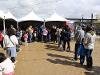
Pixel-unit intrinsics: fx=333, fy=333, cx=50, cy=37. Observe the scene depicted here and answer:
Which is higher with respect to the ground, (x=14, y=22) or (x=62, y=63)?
(x=14, y=22)

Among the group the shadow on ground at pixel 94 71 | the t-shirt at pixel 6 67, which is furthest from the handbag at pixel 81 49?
the t-shirt at pixel 6 67

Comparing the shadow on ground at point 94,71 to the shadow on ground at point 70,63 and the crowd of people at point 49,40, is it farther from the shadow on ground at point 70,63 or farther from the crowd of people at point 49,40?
the crowd of people at point 49,40

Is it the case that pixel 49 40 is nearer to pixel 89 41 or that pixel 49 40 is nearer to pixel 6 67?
pixel 89 41

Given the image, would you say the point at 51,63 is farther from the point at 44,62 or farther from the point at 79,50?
the point at 79,50

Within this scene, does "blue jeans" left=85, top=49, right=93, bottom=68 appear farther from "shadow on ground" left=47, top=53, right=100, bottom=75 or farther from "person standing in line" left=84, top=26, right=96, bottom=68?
"shadow on ground" left=47, top=53, right=100, bottom=75

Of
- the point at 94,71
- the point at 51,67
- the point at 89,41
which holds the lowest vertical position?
the point at 94,71

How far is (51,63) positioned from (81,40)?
184 cm

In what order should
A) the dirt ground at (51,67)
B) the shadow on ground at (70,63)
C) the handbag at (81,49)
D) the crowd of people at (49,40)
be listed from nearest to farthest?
1. the crowd of people at (49,40)
2. the dirt ground at (51,67)
3. the shadow on ground at (70,63)
4. the handbag at (81,49)

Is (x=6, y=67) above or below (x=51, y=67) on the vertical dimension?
above

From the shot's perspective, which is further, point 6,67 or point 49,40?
point 49,40

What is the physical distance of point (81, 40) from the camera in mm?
15773

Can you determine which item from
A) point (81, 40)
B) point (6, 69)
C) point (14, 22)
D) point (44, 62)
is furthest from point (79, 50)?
point (14, 22)

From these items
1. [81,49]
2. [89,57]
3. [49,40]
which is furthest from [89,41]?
[49,40]

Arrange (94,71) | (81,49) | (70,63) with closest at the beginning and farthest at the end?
1. (94,71)
2. (81,49)
3. (70,63)
